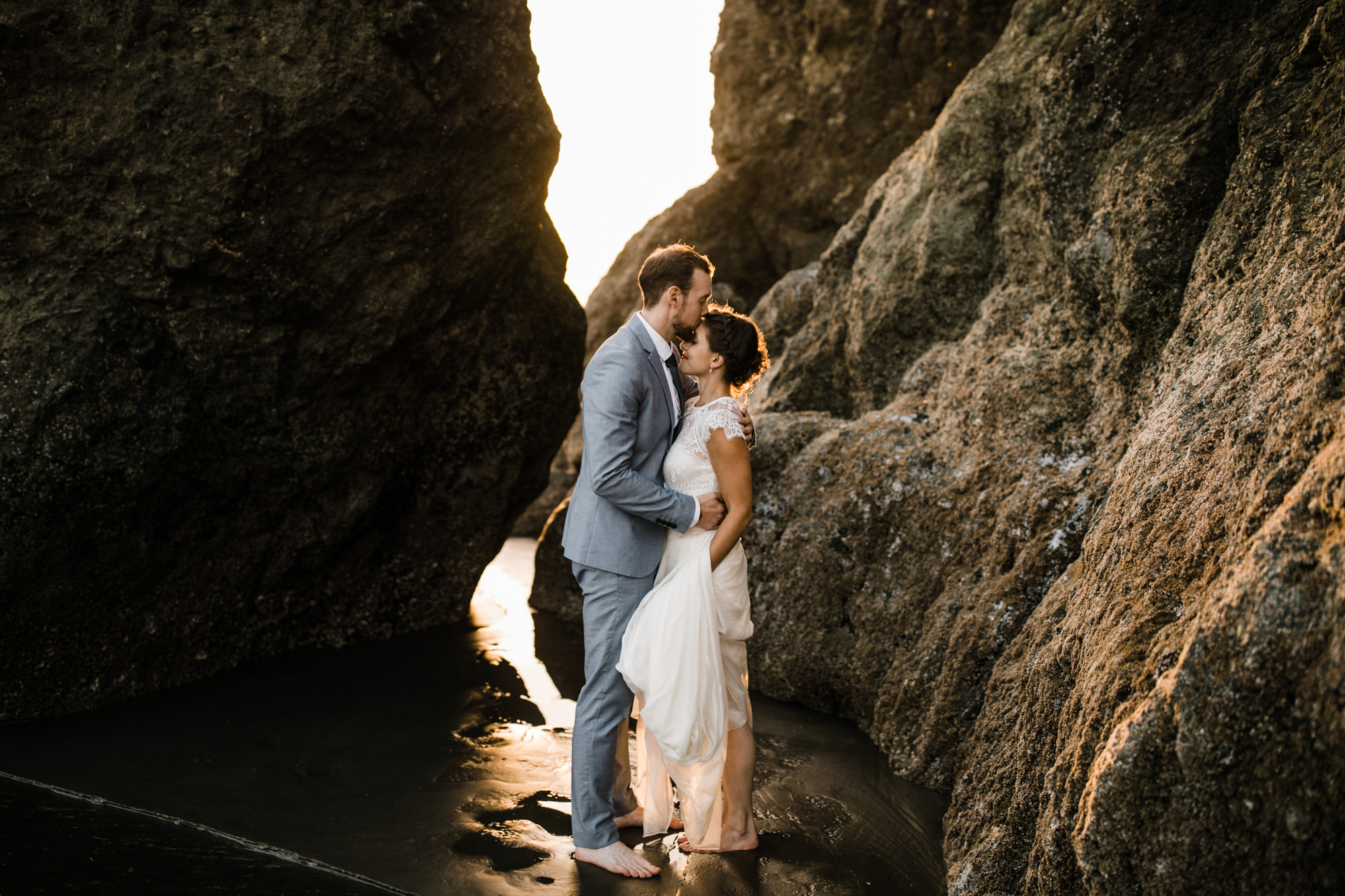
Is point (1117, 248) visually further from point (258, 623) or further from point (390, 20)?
point (258, 623)

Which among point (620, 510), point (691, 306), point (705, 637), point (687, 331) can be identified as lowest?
point (705, 637)

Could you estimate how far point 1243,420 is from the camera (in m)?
2.66

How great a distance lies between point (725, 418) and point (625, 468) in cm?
50

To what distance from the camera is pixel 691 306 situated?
398 cm

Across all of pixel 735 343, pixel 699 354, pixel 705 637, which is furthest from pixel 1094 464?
pixel 705 637

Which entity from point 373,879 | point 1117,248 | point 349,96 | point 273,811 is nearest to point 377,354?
point 349,96

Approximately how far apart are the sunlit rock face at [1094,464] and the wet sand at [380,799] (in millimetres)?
427

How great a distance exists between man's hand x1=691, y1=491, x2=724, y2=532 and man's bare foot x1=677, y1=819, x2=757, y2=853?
1235 millimetres

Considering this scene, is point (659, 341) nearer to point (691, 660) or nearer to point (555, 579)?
point (691, 660)

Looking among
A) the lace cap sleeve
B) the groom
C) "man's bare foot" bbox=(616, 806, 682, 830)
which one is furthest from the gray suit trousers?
the lace cap sleeve

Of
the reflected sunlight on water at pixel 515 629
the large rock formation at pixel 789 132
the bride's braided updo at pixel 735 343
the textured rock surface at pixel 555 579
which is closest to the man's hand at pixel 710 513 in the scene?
the bride's braided updo at pixel 735 343

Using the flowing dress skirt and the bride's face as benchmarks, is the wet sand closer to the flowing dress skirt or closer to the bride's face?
the flowing dress skirt

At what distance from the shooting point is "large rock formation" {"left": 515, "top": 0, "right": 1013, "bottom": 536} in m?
11.5

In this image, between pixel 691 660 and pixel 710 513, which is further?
pixel 710 513
